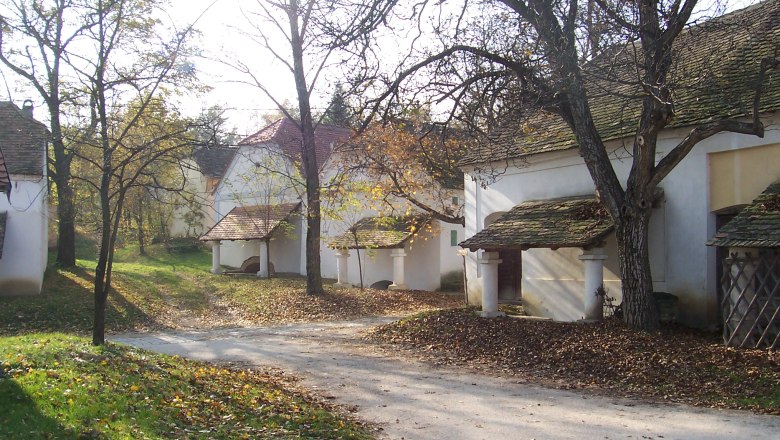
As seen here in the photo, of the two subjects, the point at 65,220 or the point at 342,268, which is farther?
the point at 342,268

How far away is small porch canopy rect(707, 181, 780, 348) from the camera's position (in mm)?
11430

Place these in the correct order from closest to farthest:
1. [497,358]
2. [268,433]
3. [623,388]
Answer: [268,433], [623,388], [497,358]

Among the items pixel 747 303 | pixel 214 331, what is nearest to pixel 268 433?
pixel 747 303

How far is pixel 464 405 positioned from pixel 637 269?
552 cm

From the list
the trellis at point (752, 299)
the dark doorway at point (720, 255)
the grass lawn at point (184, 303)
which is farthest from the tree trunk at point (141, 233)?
the trellis at point (752, 299)

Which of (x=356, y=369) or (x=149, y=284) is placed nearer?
(x=356, y=369)

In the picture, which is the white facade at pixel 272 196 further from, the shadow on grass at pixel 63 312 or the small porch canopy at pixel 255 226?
the shadow on grass at pixel 63 312

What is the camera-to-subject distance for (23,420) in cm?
638

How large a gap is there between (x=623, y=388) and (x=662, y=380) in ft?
2.09

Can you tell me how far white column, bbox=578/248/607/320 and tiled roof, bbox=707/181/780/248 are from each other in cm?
276

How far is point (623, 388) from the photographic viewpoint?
33.4ft

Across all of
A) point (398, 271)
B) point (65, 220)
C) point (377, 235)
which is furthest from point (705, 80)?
point (65, 220)

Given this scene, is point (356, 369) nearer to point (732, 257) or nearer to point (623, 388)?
point (623, 388)

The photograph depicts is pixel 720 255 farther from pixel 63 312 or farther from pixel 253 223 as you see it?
pixel 253 223
